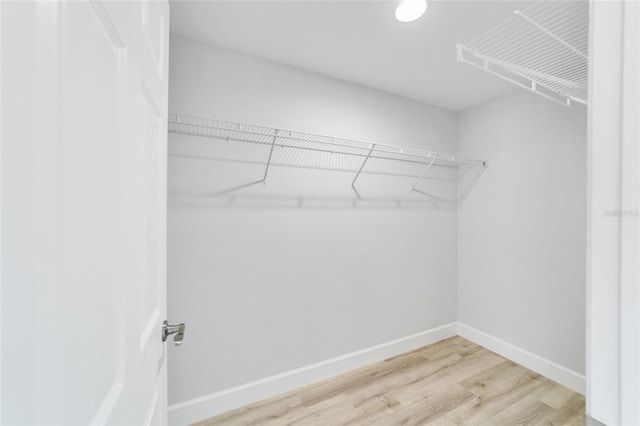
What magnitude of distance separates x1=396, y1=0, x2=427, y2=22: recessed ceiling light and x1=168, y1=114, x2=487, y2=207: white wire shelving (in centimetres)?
70

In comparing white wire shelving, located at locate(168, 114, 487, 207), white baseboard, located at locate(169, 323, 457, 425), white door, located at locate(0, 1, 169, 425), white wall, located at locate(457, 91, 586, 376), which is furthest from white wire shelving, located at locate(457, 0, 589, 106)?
white baseboard, located at locate(169, 323, 457, 425)

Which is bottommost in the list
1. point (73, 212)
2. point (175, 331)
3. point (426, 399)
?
point (426, 399)

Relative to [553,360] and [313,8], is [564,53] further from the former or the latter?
[553,360]

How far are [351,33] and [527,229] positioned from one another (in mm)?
2016

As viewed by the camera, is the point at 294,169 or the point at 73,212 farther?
the point at 294,169

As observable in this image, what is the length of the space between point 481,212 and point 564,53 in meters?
1.41

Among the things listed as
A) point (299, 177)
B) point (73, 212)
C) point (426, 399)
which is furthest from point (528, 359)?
point (73, 212)

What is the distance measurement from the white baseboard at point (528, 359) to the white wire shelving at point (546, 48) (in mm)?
1874

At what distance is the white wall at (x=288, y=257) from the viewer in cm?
157

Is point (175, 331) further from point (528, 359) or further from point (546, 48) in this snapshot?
point (528, 359)

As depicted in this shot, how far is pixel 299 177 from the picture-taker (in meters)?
1.89

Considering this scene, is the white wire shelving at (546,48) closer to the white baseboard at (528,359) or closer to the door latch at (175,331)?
the door latch at (175,331)

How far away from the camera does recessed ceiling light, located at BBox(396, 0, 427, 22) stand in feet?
4.16

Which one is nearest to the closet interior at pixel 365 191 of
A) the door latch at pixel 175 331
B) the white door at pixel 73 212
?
the door latch at pixel 175 331
